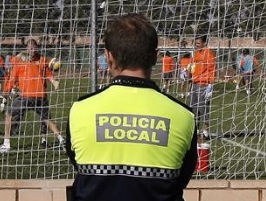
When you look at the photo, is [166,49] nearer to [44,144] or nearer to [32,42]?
[32,42]

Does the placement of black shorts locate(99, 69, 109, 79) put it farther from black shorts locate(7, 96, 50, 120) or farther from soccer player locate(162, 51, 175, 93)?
black shorts locate(7, 96, 50, 120)

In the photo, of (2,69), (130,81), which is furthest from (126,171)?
(2,69)

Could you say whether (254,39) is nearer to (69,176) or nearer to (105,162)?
(69,176)

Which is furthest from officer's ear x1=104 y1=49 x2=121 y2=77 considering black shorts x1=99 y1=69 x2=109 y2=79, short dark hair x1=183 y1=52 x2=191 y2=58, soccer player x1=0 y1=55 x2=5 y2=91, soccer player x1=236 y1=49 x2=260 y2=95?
soccer player x1=0 y1=55 x2=5 y2=91

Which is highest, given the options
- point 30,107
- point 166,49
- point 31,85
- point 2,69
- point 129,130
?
point 129,130

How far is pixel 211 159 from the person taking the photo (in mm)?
7445

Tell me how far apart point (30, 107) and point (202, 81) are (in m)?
1.99

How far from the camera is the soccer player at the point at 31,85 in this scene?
7.38 meters

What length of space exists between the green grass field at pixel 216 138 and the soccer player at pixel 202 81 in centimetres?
11

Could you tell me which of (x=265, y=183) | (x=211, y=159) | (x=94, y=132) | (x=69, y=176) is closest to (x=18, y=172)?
(x=69, y=176)

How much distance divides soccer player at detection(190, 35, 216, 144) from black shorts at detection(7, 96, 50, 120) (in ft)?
5.32

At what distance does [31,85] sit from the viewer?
822 cm

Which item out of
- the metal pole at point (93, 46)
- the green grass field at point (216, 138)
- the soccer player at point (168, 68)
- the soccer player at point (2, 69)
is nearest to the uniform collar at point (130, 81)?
the metal pole at point (93, 46)

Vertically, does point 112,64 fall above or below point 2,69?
above
